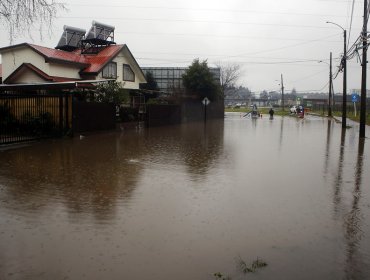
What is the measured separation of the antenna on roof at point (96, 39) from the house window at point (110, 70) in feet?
10.1

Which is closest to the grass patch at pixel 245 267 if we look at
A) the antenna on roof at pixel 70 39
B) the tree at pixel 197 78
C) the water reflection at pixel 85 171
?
the water reflection at pixel 85 171

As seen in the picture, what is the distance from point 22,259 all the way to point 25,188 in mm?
4402

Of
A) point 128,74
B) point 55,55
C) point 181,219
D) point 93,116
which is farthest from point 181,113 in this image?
point 181,219

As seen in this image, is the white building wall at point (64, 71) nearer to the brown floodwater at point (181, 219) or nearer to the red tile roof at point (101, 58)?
the red tile roof at point (101, 58)

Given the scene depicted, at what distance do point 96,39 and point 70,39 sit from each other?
4.73 meters

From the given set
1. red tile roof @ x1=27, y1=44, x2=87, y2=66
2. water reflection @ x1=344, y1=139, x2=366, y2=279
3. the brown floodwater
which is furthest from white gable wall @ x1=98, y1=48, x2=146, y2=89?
water reflection @ x1=344, y1=139, x2=366, y2=279

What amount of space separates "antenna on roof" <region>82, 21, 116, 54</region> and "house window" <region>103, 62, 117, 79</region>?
3.07 m

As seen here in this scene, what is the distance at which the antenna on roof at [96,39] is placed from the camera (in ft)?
131

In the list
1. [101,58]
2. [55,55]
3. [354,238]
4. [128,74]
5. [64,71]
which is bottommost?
[354,238]

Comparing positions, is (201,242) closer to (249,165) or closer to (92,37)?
(249,165)

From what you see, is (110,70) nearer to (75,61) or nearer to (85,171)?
(75,61)

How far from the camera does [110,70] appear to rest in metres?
37.3

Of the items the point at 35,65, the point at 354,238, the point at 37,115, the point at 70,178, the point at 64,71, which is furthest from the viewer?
the point at 64,71

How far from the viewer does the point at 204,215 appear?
729cm
